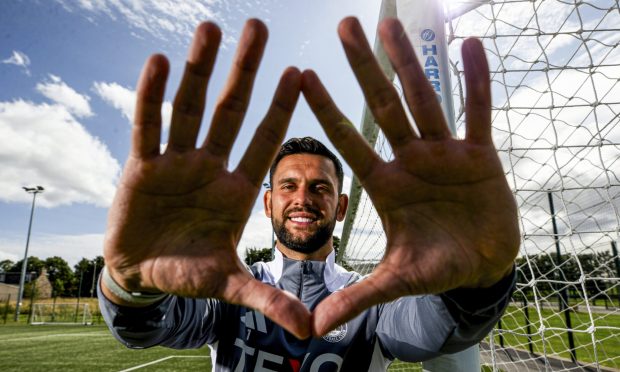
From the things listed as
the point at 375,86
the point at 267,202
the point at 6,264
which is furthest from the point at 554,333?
the point at 6,264

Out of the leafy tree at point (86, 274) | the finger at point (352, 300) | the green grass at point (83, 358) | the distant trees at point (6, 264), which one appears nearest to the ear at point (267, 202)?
the finger at point (352, 300)

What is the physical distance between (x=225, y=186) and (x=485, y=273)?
0.80 meters

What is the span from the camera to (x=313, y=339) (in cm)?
185

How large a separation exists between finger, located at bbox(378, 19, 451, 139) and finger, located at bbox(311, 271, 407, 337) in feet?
1.46

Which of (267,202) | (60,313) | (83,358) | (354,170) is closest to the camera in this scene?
(354,170)

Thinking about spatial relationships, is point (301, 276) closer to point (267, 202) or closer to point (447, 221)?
point (267, 202)

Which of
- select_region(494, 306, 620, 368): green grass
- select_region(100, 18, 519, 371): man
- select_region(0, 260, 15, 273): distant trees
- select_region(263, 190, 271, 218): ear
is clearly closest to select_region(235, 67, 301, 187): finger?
select_region(100, 18, 519, 371): man

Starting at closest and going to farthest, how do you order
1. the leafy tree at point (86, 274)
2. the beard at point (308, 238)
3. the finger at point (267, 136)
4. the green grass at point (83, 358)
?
the finger at point (267, 136), the beard at point (308, 238), the green grass at point (83, 358), the leafy tree at point (86, 274)

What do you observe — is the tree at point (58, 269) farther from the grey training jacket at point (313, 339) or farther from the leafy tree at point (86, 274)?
the grey training jacket at point (313, 339)

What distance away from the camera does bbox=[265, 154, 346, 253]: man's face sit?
218cm

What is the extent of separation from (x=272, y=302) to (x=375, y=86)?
26.6 inches

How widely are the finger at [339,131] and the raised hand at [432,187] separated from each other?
57 millimetres

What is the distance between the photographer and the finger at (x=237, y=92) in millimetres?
1077

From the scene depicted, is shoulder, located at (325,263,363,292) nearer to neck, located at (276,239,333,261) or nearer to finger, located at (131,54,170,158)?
neck, located at (276,239,333,261)
